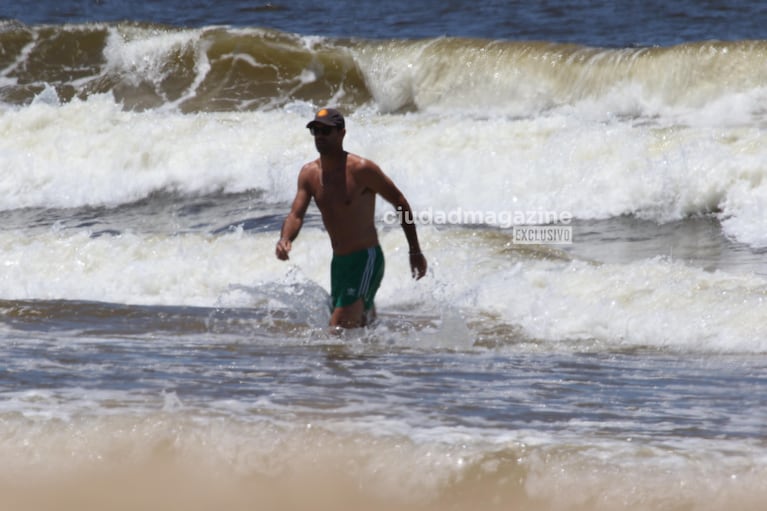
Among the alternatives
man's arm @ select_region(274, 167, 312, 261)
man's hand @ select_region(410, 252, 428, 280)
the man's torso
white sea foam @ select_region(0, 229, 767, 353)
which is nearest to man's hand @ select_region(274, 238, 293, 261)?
man's arm @ select_region(274, 167, 312, 261)

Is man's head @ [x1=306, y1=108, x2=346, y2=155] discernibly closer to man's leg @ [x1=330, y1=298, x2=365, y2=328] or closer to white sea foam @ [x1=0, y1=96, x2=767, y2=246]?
man's leg @ [x1=330, y1=298, x2=365, y2=328]

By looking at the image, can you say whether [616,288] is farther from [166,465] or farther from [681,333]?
[166,465]

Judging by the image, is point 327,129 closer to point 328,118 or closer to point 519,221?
point 328,118

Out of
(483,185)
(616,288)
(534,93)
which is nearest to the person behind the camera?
(616,288)

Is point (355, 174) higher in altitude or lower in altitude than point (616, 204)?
higher

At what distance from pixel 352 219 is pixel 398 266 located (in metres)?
2.85

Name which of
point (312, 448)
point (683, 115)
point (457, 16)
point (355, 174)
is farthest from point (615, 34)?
point (312, 448)

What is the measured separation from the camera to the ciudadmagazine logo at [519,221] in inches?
439

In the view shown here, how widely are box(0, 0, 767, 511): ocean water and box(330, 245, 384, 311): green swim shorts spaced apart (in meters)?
0.24

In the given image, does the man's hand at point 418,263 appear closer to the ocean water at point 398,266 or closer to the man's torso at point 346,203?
the man's torso at point 346,203

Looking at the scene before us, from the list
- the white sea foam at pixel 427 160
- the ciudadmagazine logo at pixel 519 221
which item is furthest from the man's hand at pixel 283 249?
the white sea foam at pixel 427 160

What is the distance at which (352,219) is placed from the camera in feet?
22.9

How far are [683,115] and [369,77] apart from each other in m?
5.27

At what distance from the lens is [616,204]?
11.9 m
